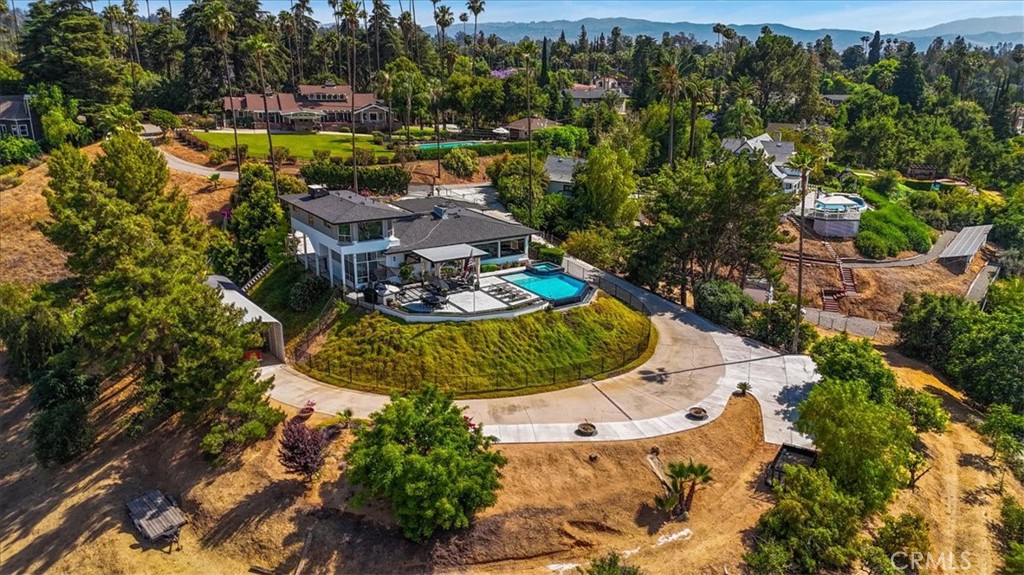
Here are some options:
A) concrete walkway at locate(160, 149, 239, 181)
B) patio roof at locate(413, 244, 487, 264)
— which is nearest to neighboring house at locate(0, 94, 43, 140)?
concrete walkway at locate(160, 149, 239, 181)

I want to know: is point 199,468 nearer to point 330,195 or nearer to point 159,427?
point 159,427

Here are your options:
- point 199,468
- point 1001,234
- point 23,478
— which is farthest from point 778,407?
point 1001,234

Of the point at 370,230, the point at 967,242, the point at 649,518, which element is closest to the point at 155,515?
the point at 649,518

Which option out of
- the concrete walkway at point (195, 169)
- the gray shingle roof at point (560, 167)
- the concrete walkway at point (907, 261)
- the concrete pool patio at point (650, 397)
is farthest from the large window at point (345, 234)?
the concrete walkway at point (907, 261)

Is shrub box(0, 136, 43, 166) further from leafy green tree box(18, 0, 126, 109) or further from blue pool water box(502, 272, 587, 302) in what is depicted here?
blue pool water box(502, 272, 587, 302)

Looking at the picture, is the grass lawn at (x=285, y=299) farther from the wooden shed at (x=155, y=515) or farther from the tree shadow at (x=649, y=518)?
the tree shadow at (x=649, y=518)
